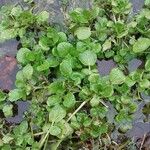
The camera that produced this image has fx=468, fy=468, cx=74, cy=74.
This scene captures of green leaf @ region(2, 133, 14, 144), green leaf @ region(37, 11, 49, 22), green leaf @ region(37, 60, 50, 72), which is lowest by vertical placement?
green leaf @ region(2, 133, 14, 144)

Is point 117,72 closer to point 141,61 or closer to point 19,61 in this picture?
point 141,61

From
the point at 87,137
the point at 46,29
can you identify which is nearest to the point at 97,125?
the point at 87,137

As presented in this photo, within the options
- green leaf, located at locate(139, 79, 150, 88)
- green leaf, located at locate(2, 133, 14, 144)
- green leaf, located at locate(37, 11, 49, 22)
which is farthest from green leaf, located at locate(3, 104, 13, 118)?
green leaf, located at locate(139, 79, 150, 88)

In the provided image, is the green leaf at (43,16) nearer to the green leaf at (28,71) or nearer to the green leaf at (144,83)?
the green leaf at (28,71)

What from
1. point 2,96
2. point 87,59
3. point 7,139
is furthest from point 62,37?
point 7,139

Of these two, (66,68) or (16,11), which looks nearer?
(66,68)

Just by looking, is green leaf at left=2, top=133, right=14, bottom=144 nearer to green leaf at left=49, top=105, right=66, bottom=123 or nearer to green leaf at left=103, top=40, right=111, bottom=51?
green leaf at left=49, top=105, right=66, bottom=123

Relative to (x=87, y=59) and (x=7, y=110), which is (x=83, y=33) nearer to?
(x=87, y=59)

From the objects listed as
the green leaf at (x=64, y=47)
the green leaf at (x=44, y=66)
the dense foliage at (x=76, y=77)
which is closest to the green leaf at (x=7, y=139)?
the dense foliage at (x=76, y=77)
